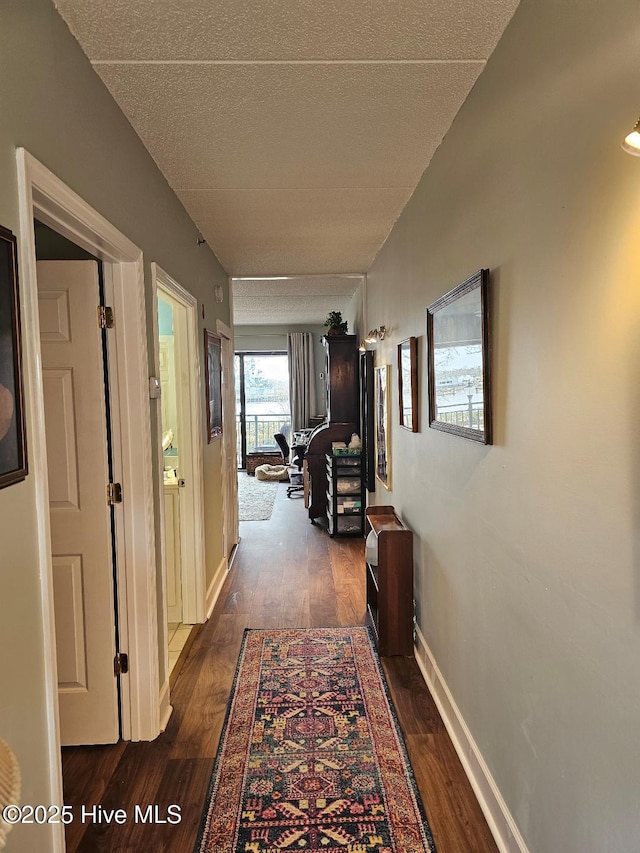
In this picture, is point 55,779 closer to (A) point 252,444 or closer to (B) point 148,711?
(B) point 148,711

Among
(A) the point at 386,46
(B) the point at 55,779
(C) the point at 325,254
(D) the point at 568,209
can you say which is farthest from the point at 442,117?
(B) the point at 55,779

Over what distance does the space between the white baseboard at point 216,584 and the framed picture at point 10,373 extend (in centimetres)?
256

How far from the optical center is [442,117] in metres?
2.04

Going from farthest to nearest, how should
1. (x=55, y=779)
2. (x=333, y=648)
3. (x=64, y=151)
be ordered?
(x=333, y=648) → (x=64, y=151) → (x=55, y=779)

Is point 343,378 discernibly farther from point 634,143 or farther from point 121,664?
point 634,143

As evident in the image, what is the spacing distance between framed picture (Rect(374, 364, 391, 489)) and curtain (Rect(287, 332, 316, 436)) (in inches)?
193

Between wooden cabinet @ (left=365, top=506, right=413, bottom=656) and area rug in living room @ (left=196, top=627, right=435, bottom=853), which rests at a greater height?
wooden cabinet @ (left=365, top=506, right=413, bottom=656)

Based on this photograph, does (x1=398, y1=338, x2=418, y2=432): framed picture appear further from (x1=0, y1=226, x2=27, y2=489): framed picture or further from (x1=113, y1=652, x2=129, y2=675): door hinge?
(x1=0, y1=226, x2=27, y2=489): framed picture

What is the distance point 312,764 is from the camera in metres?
2.05

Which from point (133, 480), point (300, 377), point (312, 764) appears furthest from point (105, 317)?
point (300, 377)

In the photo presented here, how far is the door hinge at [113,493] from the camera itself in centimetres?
212

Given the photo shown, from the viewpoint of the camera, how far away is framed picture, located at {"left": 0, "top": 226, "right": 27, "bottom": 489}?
110 centimetres

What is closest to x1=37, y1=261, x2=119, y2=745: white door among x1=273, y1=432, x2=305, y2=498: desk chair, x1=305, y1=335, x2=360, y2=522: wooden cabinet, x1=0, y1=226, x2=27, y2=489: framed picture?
x1=0, y1=226, x2=27, y2=489: framed picture

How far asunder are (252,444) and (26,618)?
8431mm
